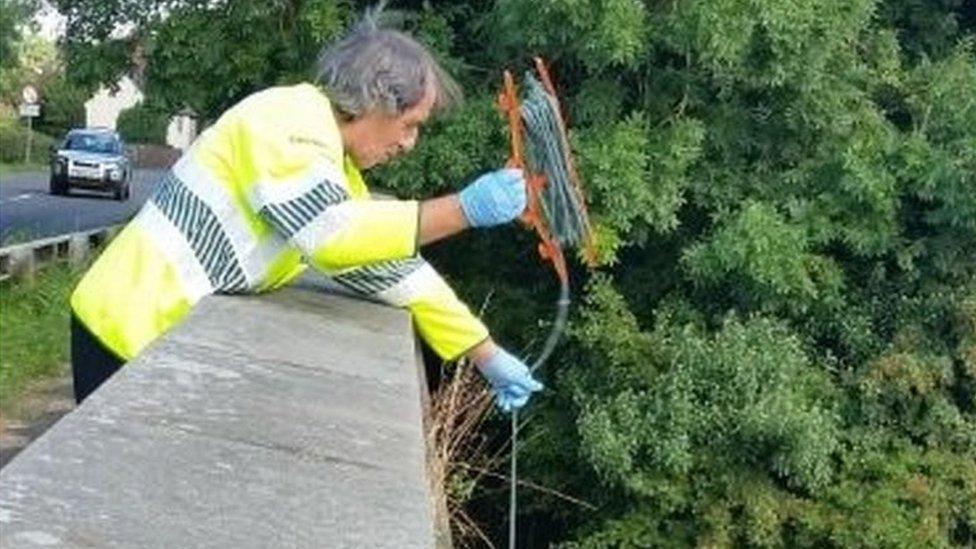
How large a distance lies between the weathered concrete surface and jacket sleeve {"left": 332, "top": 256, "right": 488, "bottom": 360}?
0.40 metres

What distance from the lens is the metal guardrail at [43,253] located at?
1930 centimetres

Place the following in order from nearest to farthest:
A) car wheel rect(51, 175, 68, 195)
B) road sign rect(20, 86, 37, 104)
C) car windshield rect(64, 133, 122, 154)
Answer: car windshield rect(64, 133, 122, 154) → car wheel rect(51, 175, 68, 195) → road sign rect(20, 86, 37, 104)

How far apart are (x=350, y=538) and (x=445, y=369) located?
513cm

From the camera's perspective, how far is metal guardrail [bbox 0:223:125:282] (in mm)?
19297

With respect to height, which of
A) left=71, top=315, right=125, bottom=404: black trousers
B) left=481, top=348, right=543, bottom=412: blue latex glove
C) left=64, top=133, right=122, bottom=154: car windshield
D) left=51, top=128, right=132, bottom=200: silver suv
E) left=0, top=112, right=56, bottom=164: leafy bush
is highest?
left=71, top=315, right=125, bottom=404: black trousers

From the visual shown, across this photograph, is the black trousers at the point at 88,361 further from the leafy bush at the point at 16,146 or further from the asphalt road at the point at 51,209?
the leafy bush at the point at 16,146

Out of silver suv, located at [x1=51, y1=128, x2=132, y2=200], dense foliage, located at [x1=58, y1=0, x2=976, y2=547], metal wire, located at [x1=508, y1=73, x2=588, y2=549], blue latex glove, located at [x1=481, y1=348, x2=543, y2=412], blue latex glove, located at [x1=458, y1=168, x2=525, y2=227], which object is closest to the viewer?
blue latex glove, located at [x1=458, y1=168, x2=525, y2=227]

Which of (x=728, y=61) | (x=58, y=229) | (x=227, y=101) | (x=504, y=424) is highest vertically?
(x=728, y=61)

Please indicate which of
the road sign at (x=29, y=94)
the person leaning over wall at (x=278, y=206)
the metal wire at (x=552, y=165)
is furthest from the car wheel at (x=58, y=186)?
the person leaning over wall at (x=278, y=206)

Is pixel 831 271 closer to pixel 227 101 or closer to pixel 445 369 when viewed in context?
pixel 227 101

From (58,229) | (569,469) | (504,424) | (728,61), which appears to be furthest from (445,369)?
(58,229)

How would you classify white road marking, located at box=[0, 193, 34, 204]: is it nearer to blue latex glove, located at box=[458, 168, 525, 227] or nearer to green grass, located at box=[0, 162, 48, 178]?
green grass, located at box=[0, 162, 48, 178]

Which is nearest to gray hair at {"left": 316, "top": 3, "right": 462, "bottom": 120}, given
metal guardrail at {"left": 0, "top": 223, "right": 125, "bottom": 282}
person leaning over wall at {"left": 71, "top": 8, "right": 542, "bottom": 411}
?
person leaning over wall at {"left": 71, "top": 8, "right": 542, "bottom": 411}

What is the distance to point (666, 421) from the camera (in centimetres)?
1169
